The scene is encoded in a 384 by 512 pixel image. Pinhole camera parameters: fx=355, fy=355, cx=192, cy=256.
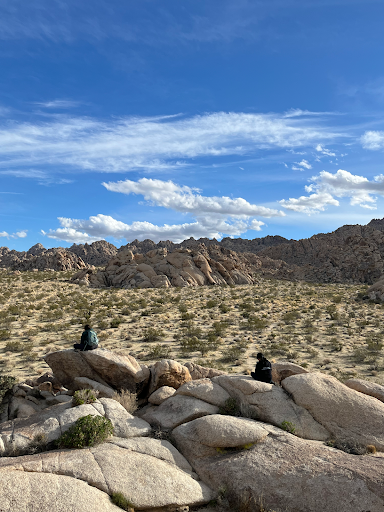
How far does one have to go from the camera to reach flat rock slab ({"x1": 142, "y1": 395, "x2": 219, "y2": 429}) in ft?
31.2

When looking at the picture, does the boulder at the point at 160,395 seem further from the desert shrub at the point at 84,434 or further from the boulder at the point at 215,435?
the desert shrub at the point at 84,434

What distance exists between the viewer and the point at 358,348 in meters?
18.0

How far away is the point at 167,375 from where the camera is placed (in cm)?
1147

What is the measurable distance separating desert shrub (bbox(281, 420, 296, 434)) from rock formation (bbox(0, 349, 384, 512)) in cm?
2

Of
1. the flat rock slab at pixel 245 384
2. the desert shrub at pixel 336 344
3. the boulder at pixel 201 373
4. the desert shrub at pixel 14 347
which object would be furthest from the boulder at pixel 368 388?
the desert shrub at pixel 14 347

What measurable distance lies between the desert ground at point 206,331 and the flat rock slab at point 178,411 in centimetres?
499

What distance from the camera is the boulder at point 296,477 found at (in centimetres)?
692

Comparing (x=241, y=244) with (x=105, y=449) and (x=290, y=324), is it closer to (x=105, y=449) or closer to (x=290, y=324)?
(x=290, y=324)

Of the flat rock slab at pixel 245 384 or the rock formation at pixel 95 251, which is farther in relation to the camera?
the rock formation at pixel 95 251

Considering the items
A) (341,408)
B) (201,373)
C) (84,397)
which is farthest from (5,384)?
(341,408)

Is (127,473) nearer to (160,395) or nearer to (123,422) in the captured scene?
(123,422)

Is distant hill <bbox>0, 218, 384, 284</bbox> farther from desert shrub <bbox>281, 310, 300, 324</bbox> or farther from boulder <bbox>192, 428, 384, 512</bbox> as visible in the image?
boulder <bbox>192, 428, 384, 512</bbox>

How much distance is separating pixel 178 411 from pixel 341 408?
4302 millimetres

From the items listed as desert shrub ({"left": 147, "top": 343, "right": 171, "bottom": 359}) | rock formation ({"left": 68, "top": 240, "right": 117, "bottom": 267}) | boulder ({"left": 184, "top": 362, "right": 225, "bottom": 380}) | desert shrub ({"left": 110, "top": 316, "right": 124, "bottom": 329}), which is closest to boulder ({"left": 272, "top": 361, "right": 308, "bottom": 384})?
boulder ({"left": 184, "top": 362, "right": 225, "bottom": 380})
